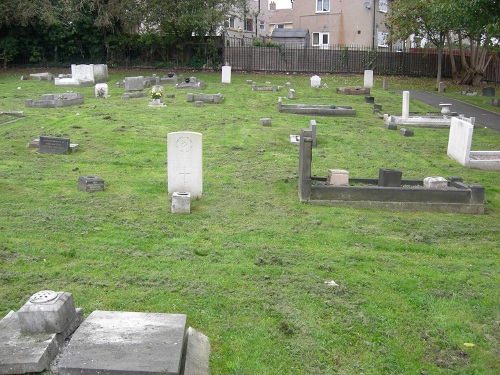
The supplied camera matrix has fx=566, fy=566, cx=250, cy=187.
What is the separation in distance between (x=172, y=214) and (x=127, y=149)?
19.8 ft

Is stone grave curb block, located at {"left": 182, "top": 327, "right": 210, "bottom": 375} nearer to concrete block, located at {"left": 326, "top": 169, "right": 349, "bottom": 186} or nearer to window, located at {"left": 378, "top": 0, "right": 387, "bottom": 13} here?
concrete block, located at {"left": 326, "top": 169, "right": 349, "bottom": 186}

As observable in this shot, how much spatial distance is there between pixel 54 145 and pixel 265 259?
8871mm

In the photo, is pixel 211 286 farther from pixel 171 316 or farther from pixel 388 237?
pixel 388 237

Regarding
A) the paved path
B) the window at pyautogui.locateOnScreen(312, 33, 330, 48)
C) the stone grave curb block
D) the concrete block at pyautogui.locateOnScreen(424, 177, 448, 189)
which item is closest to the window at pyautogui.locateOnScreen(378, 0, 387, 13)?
the window at pyautogui.locateOnScreen(312, 33, 330, 48)

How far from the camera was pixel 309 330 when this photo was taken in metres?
6.14

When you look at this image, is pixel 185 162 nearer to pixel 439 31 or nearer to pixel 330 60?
pixel 439 31

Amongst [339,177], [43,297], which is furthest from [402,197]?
[43,297]

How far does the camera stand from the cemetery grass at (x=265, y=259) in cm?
595

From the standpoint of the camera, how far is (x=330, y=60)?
41.4 meters

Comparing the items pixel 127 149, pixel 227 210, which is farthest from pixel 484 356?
pixel 127 149

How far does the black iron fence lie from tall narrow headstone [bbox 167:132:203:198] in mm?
31466

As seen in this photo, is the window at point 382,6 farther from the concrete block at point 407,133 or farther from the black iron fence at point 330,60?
the concrete block at point 407,133

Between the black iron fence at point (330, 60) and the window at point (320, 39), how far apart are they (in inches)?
319

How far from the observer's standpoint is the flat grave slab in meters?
4.65
